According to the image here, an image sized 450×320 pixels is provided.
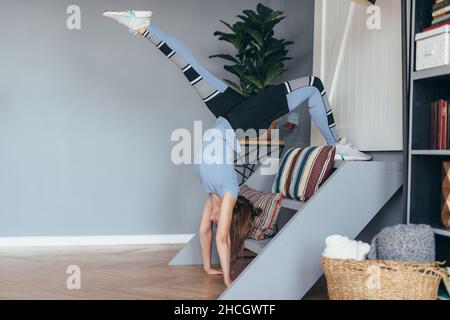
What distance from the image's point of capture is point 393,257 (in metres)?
2.12

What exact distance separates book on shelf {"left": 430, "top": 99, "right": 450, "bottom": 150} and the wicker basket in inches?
22.4

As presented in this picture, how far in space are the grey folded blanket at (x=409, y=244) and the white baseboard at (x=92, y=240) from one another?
2.76 m

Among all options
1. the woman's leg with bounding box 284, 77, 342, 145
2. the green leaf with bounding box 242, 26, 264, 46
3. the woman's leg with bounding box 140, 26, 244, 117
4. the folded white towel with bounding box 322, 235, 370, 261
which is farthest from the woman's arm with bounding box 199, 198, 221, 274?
the green leaf with bounding box 242, 26, 264, 46

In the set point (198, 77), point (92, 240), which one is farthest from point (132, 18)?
point (92, 240)

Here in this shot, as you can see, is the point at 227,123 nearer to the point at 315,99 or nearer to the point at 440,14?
the point at 315,99

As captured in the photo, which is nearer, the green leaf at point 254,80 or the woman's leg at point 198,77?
the woman's leg at point 198,77

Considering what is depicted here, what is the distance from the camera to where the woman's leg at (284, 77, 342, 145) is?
2977 millimetres

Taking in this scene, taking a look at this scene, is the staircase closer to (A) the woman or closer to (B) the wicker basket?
(A) the woman

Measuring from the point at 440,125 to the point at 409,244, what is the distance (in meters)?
0.56

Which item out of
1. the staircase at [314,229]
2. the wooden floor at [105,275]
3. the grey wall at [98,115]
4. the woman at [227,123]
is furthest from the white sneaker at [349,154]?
the grey wall at [98,115]

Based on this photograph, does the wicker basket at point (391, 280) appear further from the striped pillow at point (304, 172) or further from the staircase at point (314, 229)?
the striped pillow at point (304, 172)

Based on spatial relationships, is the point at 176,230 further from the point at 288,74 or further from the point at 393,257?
the point at 393,257

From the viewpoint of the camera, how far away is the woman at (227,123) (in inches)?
112
